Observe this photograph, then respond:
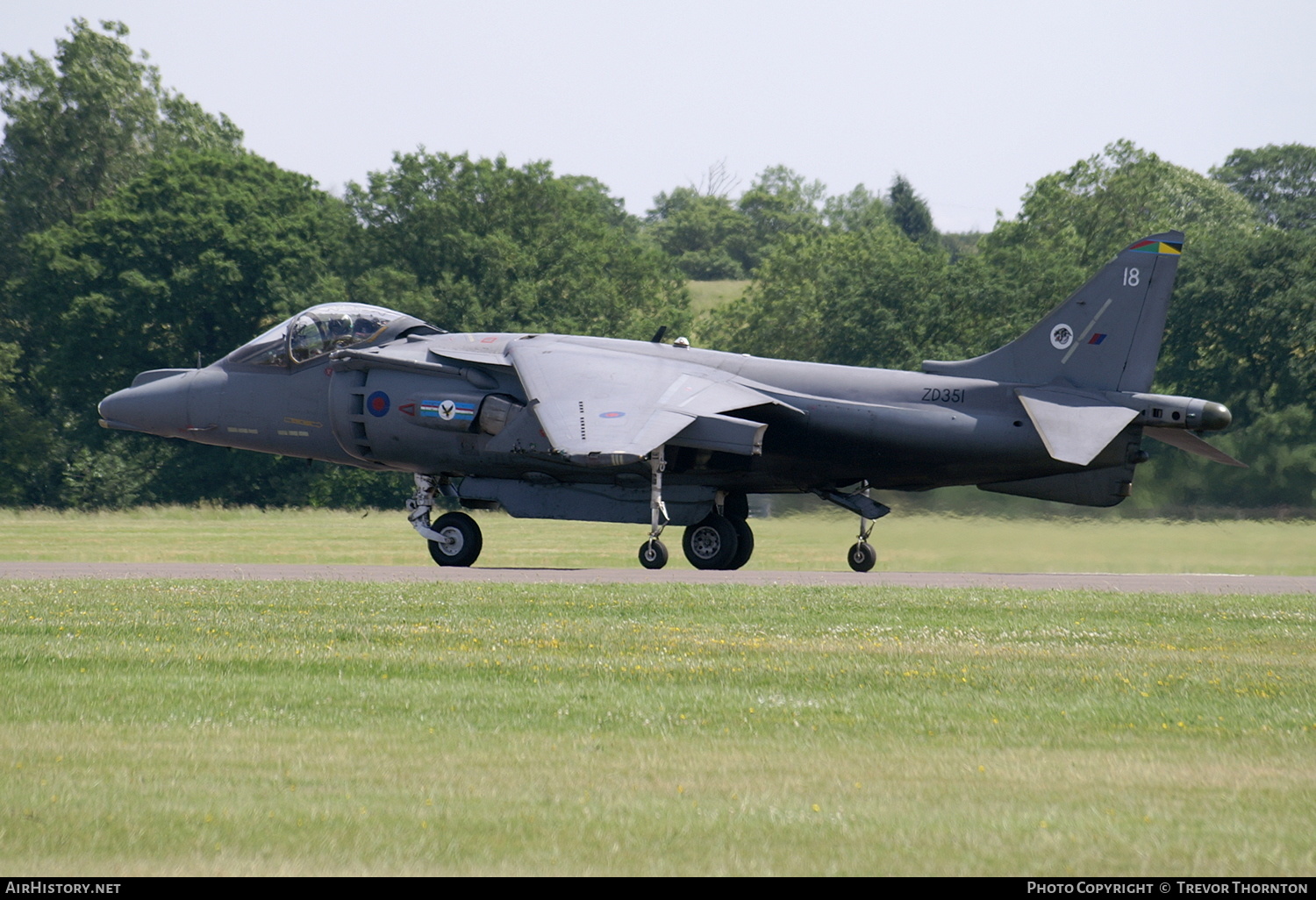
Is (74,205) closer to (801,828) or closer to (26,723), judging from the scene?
(26,723)

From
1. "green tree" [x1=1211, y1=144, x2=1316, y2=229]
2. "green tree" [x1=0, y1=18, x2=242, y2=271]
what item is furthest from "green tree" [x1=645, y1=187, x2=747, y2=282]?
"green tree" [x1=0, y1=18, x2=242, y2=271]

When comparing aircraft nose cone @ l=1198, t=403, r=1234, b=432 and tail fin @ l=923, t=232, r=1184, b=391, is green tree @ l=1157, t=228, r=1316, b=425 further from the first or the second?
aircraft nose cone @ l=1198, t=403, r=1234, b=432

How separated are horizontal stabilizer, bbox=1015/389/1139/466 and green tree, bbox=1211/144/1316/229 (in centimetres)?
8998

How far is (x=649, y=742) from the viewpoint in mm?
8539

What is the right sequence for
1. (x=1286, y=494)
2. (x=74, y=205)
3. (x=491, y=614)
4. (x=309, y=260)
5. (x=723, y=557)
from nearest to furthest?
Result: (x=491, y=614), (x=723, y=557), (x=1286, y=494), (x=309, y=260), (x=74, y=205)

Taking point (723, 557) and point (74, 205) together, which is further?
point (74, 205)

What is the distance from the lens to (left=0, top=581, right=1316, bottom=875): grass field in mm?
6141

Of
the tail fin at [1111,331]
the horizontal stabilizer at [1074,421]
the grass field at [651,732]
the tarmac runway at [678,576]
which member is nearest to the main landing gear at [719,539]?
the tarmac runway at [678,576]

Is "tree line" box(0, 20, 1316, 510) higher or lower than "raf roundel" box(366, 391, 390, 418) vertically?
higher

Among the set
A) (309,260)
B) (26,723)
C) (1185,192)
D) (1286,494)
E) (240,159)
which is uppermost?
(1185,192)

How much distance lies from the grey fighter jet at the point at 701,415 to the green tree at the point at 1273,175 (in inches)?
3515

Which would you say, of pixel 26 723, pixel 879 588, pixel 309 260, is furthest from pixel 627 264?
pixel 26 723

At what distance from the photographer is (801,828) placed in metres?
6.45
